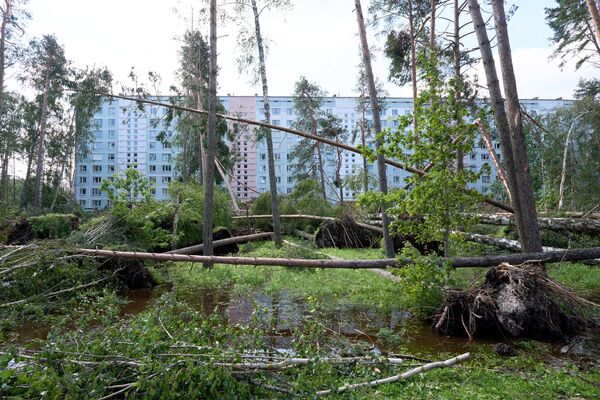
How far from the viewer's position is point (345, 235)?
1419 cm

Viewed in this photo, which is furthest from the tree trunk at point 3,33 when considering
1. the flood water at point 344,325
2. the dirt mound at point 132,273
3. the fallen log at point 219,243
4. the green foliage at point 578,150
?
the green foliage at point 578,150

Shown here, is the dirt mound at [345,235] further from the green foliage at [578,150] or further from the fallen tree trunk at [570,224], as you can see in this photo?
the green foliage at [578,150]

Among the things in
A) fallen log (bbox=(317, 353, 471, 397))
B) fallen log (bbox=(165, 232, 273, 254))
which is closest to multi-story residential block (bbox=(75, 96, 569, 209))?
fallen log (bbox=(165, 232, 273, 254))

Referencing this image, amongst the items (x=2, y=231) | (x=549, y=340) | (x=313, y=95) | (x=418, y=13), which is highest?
(x=313, y=95)

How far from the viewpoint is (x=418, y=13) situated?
16.2 m

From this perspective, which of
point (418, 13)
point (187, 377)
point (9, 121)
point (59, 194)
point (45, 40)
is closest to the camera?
point (187, 377)

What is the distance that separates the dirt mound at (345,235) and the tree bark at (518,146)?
857 centimetres

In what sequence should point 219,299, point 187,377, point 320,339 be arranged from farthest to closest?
1. point 219,299
2. point 320,339
3. point 187,377

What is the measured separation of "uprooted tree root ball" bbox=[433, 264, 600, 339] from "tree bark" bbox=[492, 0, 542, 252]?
677 mm

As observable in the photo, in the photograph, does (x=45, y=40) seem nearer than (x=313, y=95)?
Yes

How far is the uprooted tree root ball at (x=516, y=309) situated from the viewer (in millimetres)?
4727

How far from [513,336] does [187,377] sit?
403cm

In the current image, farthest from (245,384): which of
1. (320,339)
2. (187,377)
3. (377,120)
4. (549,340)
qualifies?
(377,120)

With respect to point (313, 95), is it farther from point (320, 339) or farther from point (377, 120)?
point (320, 339)
